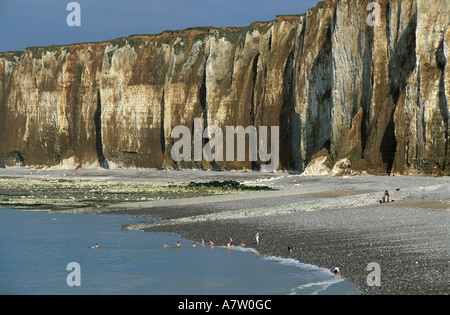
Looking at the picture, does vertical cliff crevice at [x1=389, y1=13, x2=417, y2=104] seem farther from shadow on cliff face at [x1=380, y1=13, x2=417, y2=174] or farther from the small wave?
the small wave

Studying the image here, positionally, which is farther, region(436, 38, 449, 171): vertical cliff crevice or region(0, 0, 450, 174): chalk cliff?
region(0, 0, 450, 174): chalk cliff

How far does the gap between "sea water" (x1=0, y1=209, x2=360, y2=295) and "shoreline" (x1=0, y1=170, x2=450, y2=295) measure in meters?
0.95

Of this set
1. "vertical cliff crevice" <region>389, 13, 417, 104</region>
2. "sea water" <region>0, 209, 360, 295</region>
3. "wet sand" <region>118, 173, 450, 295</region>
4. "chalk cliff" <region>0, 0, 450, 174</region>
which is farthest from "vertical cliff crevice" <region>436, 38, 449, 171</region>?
"sea water" <region>0, 209, 360, 295</region>

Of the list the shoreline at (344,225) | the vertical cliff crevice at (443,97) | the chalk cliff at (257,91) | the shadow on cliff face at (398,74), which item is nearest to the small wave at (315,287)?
the shoreline at (344,225)

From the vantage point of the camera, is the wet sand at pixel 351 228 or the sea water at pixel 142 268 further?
the wet sand at pixel 351 228

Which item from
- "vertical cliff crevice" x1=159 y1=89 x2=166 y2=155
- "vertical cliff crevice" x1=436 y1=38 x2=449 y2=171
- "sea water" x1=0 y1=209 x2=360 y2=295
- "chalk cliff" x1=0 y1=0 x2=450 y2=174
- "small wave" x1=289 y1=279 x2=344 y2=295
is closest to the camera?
"small wave" x1=289 y1=279 x2=344 y2=295

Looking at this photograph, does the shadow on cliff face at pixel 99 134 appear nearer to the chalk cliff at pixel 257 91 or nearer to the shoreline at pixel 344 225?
the chalk cliff at pixel 257 91

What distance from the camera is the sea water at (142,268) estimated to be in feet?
51.6

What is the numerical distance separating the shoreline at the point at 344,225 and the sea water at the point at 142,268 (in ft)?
3.11

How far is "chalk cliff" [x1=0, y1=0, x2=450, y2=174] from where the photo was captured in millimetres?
42719

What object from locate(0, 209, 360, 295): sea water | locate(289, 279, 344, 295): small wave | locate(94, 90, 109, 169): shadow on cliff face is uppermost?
locate(94, 90, 109, 169): shadow on cliff face
